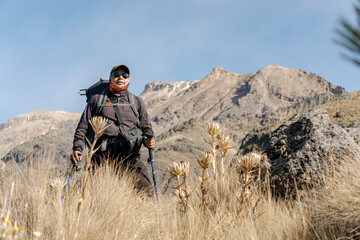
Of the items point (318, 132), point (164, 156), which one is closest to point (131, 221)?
point (318, 132)

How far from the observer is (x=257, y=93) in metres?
91.9

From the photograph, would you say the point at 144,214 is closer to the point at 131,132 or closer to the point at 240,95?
the point at 131,132

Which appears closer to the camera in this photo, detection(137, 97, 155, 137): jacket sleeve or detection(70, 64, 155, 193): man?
detection(70, 64, 155, 193): man

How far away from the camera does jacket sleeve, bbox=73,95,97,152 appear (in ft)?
11.5

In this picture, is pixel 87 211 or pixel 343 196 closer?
pixel 87 211

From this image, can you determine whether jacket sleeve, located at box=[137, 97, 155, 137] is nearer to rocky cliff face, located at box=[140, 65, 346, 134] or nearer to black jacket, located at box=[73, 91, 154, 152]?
black jacket, located at box=[73, 91, 154, 152]

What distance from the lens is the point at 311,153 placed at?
341cm

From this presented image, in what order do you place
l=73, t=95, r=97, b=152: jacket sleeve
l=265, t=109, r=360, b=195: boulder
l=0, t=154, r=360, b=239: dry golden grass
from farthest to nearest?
l=73, t=95, r=97, b=152: jacket sleeve, l=265, t=109, r=360, b=195: boulder, l=0, t=154, r=360, b=239: dry golden grass

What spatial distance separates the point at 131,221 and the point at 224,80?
11355 cm

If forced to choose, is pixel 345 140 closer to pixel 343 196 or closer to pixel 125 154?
pixel 343 196

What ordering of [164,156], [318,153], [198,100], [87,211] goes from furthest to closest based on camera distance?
[198,100] < [164,156] < [318,153] < [87,211]

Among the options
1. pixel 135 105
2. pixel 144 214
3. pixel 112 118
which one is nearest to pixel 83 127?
pixel 112 118

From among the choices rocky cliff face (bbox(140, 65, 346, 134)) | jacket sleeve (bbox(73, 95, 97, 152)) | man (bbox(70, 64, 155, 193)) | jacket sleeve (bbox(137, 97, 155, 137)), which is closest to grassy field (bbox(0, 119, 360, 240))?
jacket sleeve (bbox(73, 95, 97, 152))

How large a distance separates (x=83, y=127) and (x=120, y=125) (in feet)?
1.41
